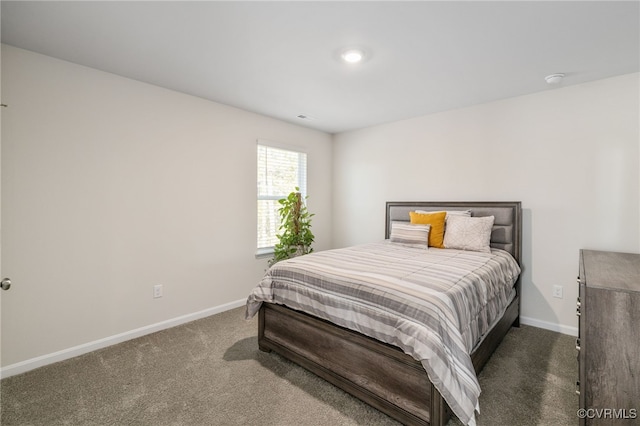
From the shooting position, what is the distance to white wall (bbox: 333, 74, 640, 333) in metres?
2.58

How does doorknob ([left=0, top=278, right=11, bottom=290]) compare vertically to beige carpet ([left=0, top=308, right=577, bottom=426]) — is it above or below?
above

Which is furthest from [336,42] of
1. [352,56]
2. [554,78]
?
[554,78]

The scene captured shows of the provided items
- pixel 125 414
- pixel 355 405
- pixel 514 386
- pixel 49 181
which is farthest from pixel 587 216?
pixel 49 181

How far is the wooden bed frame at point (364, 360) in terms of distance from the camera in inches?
60.7

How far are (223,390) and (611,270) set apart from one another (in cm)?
261

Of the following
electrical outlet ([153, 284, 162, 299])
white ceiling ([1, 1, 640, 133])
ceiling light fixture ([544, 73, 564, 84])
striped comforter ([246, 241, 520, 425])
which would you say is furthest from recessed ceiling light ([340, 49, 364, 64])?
electrical outlet ([153, 284, 162, 299])

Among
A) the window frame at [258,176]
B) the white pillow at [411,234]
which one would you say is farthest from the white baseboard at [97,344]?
the white pillow at [411,234]

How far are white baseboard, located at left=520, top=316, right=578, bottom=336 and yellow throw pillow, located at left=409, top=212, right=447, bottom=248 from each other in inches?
45.0

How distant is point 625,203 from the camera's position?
2553 mm

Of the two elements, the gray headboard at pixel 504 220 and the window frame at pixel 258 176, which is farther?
the window frame at pixel 258 176

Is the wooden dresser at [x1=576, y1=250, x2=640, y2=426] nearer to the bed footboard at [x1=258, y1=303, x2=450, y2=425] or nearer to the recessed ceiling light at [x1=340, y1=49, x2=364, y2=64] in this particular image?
the bed footboard at [x1=258, y1=303, x2=450, y2=425]

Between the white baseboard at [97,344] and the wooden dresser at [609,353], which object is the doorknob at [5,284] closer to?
the white baseboard at [97,344]

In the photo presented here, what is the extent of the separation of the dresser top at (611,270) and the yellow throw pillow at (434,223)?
1.15 metres

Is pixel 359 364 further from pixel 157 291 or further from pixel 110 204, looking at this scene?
pixel 110 204
